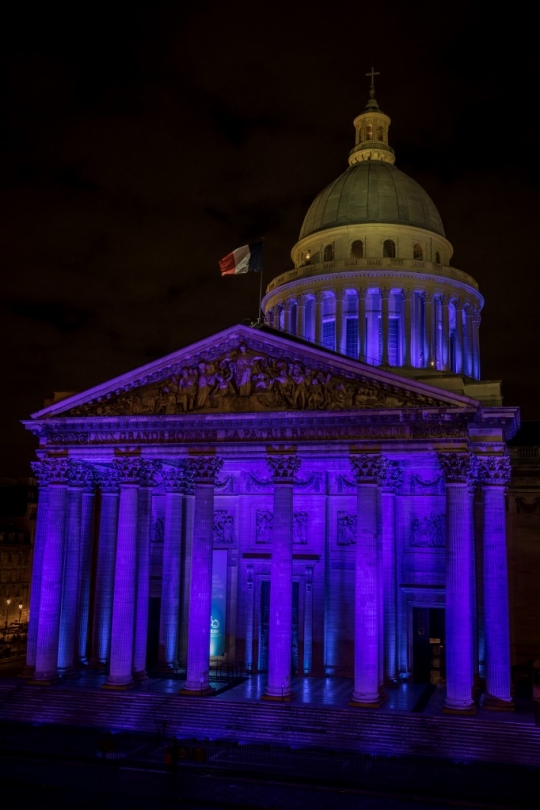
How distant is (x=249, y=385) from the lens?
3709 cm

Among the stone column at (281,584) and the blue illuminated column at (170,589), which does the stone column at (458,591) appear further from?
the blue illuminated column at (170,589)

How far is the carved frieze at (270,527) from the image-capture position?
4275 centimetres

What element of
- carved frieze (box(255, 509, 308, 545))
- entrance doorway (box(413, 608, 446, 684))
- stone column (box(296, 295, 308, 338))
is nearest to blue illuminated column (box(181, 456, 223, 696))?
carved frieze (box(255, 509, 308, 545))

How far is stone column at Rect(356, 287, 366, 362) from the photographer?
2003 inches

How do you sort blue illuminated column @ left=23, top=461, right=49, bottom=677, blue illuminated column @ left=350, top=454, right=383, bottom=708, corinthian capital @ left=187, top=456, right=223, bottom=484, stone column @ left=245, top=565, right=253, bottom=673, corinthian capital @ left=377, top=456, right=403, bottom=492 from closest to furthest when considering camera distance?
1. blue illuminated column @ left=350, top=454, right=383, bottom=708
2. corinthian capital @ left=187, top=456, right=223, bottom=484
3. corinthian capital @ left=377, top=456, right=403, bottom=492
4. blue illuminated column @ left=23, top=461, right=49, bottom=677
5. stone column @ left=245, top=565, right=253, bottom=673

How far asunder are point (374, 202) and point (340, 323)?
380 inches

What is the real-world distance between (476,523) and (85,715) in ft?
67.2

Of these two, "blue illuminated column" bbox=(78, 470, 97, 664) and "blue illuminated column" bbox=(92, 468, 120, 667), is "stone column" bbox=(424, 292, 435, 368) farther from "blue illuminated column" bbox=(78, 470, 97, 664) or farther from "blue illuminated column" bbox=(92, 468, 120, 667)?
"blue illuminated column" bbox=(78, 470, 97, 664)

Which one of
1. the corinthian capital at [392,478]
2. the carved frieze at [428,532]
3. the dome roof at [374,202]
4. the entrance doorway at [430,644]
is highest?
the dome roof at [374,202]

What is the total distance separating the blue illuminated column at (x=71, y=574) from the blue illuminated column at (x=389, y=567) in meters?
15.1

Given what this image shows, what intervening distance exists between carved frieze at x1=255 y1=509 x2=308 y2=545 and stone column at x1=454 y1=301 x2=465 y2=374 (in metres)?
16.5

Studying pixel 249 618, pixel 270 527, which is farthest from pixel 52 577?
pixel 270 527

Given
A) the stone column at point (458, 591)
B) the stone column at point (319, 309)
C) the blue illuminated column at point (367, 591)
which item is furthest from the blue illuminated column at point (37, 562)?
the stone column at point (319, 309)

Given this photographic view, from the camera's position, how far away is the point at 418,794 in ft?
84.8
